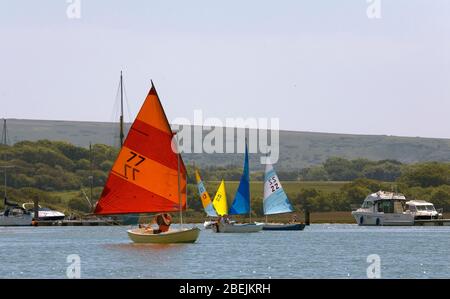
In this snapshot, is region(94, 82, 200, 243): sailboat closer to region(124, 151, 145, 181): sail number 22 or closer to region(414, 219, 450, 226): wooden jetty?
region(124, 151, 145, 181): sail number 22

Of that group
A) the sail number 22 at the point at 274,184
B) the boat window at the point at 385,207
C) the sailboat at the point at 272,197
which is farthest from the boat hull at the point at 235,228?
the boat window at the point at 385,207

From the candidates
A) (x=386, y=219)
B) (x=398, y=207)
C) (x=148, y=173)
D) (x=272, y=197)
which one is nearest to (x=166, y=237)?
(x=148, y=173)

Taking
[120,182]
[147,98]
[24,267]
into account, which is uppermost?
[147,98]

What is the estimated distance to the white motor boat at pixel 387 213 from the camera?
580 ft

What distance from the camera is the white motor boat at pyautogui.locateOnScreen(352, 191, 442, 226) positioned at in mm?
176875

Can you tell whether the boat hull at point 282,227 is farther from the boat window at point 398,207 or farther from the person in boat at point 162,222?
the person in boat at point 162,222

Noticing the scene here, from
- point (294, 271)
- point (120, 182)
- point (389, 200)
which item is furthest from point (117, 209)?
point (389, 200)

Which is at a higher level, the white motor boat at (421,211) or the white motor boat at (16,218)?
the white motor boat at (421,211)

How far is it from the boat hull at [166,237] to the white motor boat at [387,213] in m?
94.5

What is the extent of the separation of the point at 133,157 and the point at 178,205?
4.64m

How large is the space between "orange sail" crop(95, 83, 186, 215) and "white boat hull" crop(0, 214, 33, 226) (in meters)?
116

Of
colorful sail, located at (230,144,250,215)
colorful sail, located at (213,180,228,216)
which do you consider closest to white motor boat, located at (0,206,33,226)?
colorful sail, located at (213,180,228,216)
